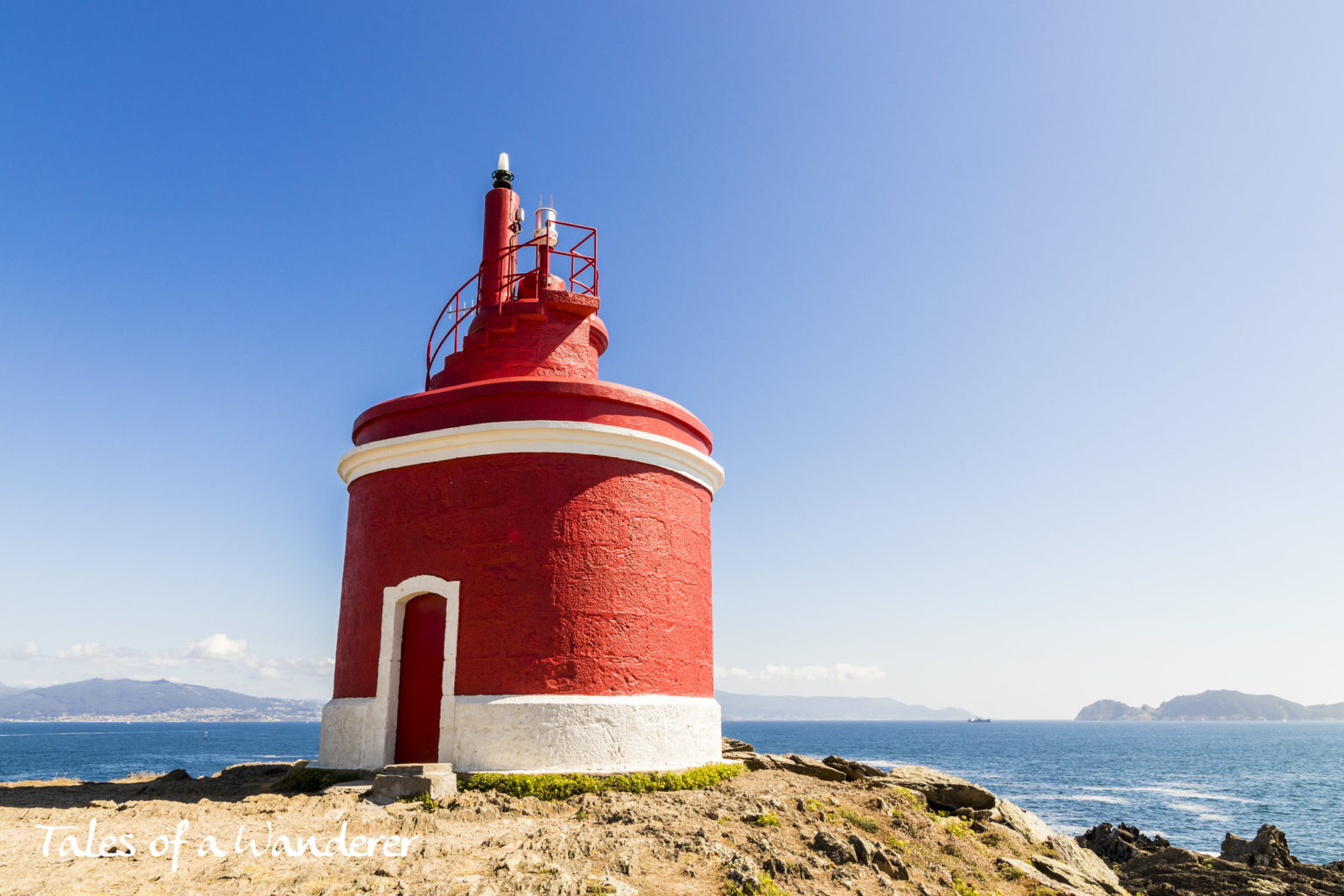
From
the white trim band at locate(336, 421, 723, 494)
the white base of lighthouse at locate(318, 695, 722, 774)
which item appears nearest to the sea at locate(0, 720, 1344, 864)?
the white base of lighthouse at locate(318, 695, 722, 774)

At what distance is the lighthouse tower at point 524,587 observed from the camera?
10.6 metres

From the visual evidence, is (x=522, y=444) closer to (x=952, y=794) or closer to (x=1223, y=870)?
(x=952, y=794)

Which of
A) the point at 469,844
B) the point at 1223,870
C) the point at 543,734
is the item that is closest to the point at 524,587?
the point at 543,734

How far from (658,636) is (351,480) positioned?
5.05 metres

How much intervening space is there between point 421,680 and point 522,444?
10.9 ft

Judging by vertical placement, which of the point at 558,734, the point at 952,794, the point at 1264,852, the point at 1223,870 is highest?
the point at 558,734

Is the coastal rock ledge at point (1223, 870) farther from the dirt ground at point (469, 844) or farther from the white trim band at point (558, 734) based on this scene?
the white trim band at point (558, 734)

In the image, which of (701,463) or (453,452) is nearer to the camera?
(453,452)

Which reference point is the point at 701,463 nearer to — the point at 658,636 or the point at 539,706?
the point at 658,636

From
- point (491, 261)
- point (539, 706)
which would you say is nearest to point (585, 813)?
point (539, 706)

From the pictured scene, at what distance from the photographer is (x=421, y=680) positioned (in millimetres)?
11391

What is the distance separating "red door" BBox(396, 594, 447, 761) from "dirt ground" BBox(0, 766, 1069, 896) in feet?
5.33

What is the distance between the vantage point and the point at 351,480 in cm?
1280

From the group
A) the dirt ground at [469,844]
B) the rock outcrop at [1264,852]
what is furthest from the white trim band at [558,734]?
the rock outcrop at [1264,852]
